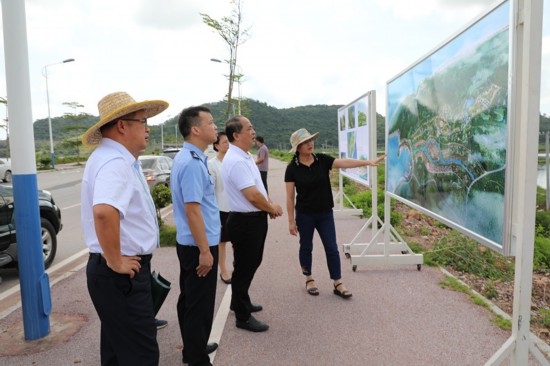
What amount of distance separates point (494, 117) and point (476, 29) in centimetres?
71

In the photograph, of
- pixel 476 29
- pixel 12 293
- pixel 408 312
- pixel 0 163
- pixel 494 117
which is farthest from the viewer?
pixel 0 163

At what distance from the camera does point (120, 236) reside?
6.89ft

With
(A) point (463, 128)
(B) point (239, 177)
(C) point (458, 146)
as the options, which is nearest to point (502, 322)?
(C) point (458, 146)

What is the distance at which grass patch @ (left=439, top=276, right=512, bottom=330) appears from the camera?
3.60m

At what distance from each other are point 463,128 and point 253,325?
247 cm

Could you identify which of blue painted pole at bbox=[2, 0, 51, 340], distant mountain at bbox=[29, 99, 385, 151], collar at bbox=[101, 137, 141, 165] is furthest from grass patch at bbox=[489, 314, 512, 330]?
distant mountain at bbox=[29, 99, 385, 151]

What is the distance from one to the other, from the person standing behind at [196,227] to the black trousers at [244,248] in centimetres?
63

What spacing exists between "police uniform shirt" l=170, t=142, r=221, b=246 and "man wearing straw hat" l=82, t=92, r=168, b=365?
52 cm

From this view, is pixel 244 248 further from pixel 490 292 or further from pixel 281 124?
pixel 281 124

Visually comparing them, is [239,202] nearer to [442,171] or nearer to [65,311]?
[442,171]

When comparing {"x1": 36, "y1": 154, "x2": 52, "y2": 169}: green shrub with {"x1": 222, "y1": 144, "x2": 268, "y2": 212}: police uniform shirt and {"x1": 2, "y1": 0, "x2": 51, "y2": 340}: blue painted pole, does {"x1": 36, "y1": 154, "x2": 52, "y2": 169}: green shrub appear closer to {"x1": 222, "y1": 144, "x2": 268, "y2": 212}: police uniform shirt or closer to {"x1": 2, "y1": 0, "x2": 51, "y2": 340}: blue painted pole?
{"x1": 2, "y1": 0, "x2": 51, "y2": 340}: blue painted pole

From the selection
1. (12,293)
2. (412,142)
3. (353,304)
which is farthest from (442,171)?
(12,293)

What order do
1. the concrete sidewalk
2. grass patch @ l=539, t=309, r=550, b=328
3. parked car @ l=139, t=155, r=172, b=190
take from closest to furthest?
the concrete sidewalk < grass patch @ l=539, t=309, r=550, b=328 < parked car @ l=139, t=155, r=172, b=190

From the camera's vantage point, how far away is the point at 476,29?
2875mm
